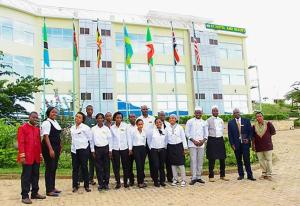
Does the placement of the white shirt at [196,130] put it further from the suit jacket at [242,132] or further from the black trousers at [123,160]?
the black trousers at [123,160]

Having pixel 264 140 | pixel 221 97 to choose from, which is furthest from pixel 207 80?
pixel 264 140

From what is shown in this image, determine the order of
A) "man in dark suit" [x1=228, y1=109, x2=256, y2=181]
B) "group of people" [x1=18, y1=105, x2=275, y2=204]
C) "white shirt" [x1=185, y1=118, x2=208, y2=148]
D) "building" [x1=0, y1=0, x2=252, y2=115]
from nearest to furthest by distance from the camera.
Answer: "group of people" [x1=18, y1=105, x2=275, y2=204] → "white shirt" [x1=185, y1=118, x2=208, y2=148] → "man in dark suit" [x1=228, y1=109, x2=256, y2=181] → "building" [x1=0, y1=0, x2=252, y2=115]

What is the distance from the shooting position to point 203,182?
9.22 m

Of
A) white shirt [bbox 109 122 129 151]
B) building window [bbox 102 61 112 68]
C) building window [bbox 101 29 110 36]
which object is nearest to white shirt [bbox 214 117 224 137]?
white shirt [bbox 109 122 129 151]

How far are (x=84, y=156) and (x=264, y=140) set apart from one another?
15.6ft

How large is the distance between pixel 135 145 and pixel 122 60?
2607cm

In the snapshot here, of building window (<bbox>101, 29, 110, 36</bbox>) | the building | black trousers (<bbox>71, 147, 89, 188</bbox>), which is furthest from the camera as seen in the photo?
building window (<bbox>101, 29, 110, 36</bbox>)

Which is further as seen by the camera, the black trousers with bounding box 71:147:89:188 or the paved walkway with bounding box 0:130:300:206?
the black trousers with bounding box 71:147:89:188

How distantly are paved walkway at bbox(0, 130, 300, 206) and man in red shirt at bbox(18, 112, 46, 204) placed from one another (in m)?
0.30

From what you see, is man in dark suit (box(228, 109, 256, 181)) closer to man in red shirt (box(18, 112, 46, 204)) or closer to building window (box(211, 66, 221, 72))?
man in red shirt (box(18, 112, 46, 204))

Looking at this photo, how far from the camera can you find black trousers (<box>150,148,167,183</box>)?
29.2 feet

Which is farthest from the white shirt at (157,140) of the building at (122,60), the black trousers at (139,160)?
the building at (122,60)

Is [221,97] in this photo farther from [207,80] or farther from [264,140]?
[264,140]

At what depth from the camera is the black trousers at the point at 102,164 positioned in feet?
27.9
